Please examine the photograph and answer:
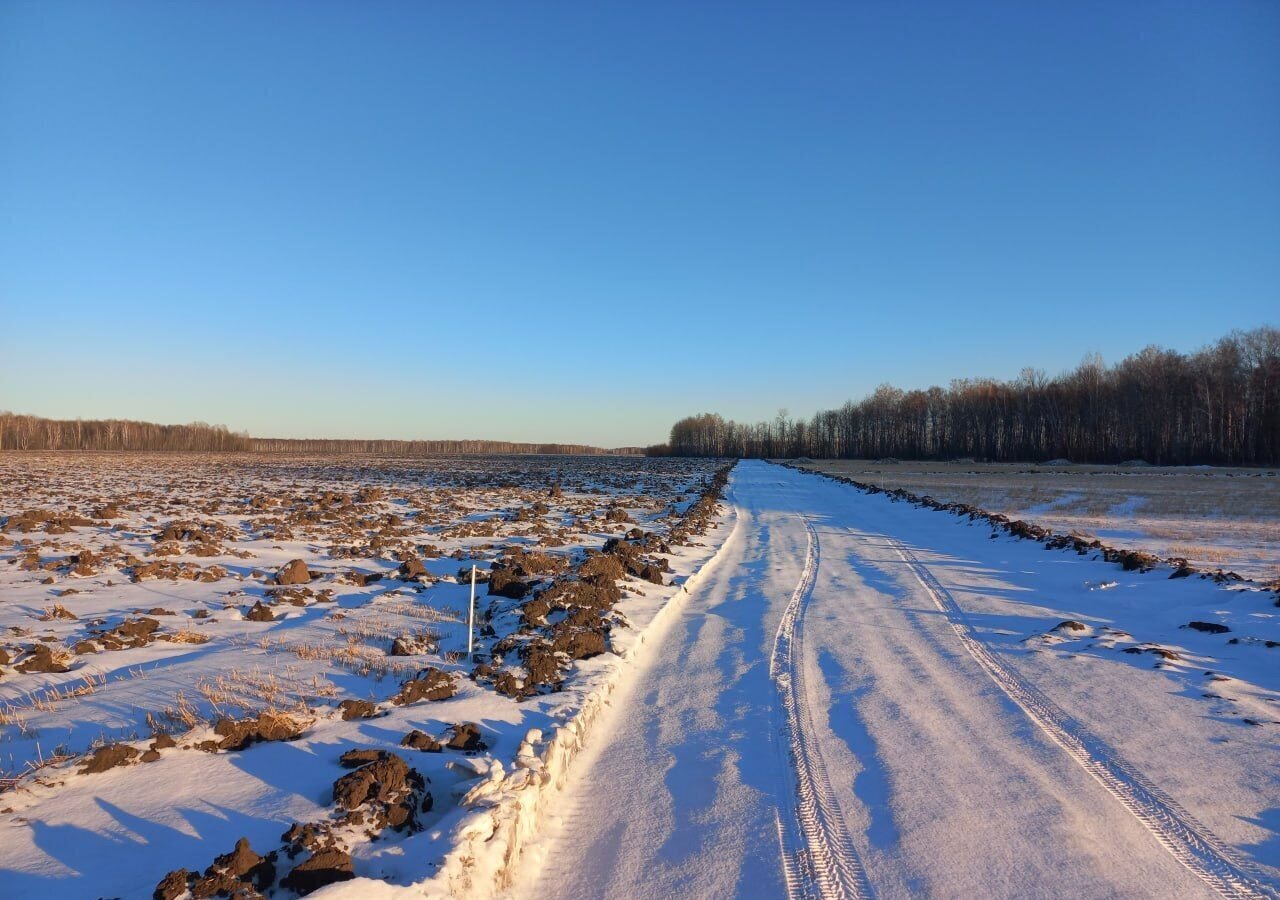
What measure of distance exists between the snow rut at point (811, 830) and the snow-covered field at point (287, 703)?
6.38 ft

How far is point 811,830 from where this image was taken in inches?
202

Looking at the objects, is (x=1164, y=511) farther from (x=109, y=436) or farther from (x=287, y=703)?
(x=109, y=436)

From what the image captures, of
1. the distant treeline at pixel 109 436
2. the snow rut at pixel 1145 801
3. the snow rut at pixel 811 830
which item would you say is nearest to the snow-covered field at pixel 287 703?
the snow rut at pixel 811 830

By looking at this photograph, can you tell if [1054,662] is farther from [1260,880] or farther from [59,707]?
[59,707]

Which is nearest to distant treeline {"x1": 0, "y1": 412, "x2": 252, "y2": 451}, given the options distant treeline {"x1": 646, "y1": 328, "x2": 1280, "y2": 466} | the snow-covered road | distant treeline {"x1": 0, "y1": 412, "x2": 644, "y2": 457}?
distant treeline {"x1": 0, "y1": 412, "x2": 644, "y2": 457}

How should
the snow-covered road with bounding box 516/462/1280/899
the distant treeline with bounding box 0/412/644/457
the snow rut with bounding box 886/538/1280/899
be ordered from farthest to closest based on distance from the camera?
the distant treeline with bounding box 0/412/644/457 → the snow-covered road with bounding box 516/462/1280/899 → the snow rut with bounding box 886/538/1280/899

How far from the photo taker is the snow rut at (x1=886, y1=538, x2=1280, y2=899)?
444cm

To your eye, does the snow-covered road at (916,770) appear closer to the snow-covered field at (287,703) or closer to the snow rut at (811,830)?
the snow rut at (811,830)

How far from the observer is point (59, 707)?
708cm

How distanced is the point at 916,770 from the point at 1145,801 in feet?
5.40

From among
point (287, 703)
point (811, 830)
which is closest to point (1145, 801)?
point (811, 830)

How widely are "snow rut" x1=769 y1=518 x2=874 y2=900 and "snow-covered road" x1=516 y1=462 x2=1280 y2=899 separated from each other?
19 millimetres

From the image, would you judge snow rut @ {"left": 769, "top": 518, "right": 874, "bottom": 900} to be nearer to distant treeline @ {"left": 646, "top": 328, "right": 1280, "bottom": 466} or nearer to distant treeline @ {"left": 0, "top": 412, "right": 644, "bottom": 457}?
distant treeline @ {"left": 646, "top": 328, "right": 1280, "bottom": 466}


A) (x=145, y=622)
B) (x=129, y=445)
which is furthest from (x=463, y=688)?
(x=129, y=445)
